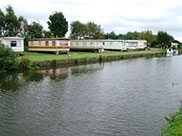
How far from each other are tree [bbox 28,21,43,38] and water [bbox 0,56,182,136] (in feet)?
91.0

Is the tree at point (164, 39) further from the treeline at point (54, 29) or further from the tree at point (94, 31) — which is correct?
the tree at point (94, 31)

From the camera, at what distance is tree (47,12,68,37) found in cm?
5473

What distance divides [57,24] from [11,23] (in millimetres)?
13248

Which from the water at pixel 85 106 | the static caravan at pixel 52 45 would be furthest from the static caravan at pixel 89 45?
the water at pixel 85 106

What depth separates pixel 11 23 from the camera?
4406cm

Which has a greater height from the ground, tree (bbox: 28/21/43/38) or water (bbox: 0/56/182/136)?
tree (bbox: 28/21/43/38)

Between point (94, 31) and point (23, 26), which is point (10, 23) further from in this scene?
point (94, 31)

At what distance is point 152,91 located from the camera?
1811 cm

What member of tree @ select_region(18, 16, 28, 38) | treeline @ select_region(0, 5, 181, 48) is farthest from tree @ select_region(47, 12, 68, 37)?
tree @ select_region(18, 16, 28, 38)

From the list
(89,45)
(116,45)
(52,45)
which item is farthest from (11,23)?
(116,45)

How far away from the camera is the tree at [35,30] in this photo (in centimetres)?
4818

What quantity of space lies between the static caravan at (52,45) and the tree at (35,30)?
625 cm

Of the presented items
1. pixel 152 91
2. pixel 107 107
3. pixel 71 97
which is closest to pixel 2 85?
pixel 71 97

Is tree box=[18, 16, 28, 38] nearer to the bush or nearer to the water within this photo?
the bush
